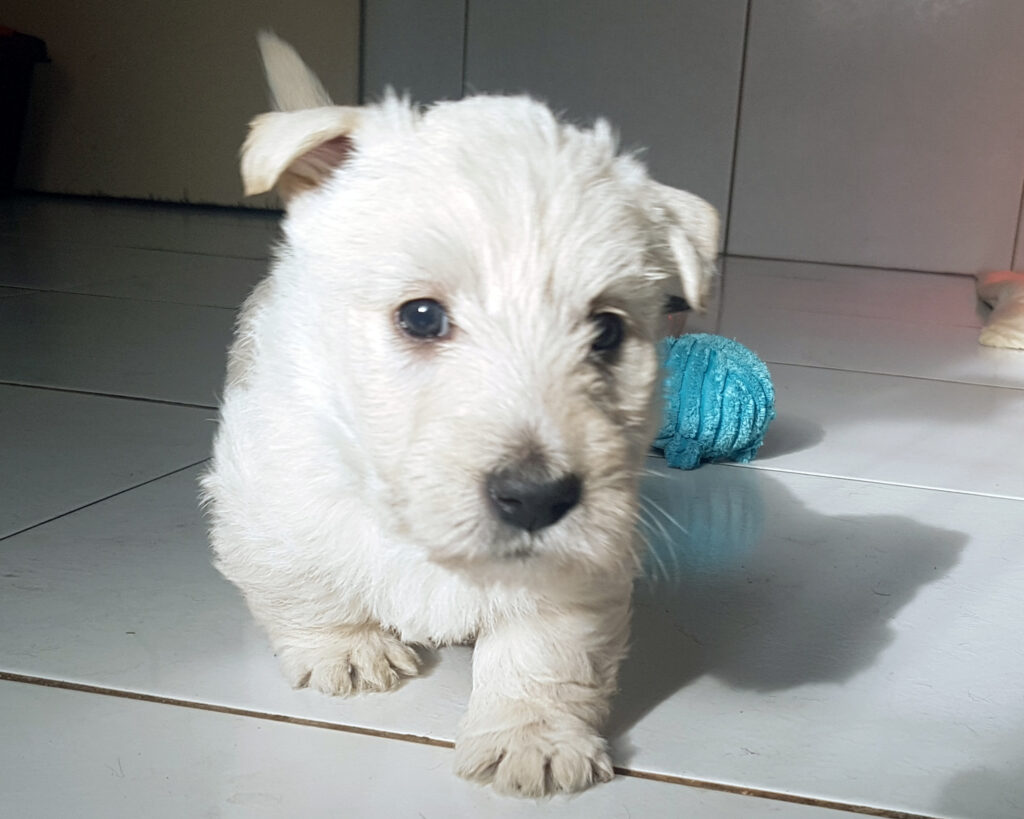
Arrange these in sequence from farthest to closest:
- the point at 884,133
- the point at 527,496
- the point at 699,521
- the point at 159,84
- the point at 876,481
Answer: the point at 159,84 < the point at 884,133 < the point at 876,481 < the point at 699,521 < the point at 527,496

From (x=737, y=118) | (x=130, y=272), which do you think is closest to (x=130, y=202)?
(x=130, y=272)

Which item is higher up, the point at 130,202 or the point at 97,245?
the point at 130,202

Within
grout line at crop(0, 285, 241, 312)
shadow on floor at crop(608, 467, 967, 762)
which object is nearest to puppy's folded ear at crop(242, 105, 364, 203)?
shadow on floor at crop(608, 467, 967, 762)

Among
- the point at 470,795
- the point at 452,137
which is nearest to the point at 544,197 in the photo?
the point at 452,137

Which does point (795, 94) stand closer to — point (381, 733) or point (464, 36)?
point (464, 36)

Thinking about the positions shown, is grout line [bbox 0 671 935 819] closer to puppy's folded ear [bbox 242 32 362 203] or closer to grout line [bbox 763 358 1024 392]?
puppy's folded ear [bbox 242 32 362 203]

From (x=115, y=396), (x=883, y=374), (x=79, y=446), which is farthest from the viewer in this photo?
(x=883, y=374)
